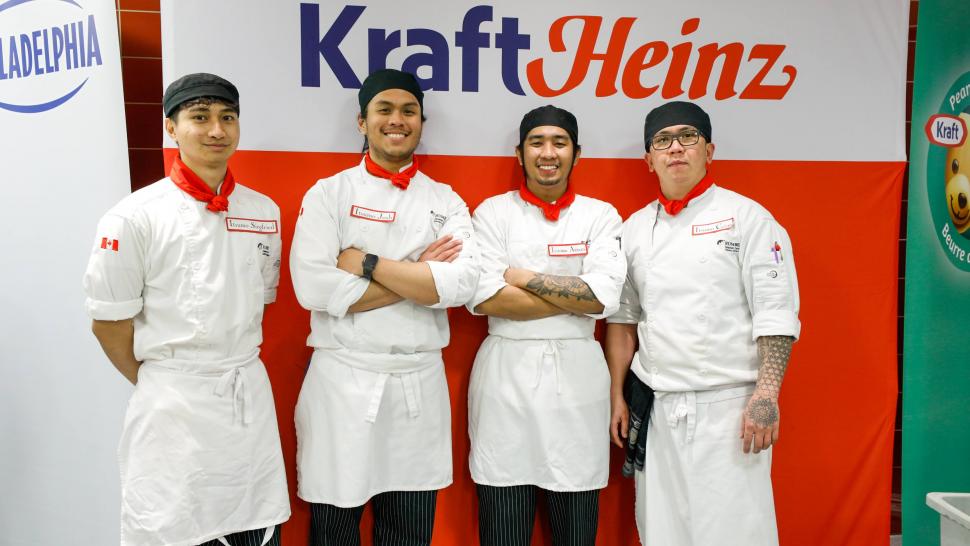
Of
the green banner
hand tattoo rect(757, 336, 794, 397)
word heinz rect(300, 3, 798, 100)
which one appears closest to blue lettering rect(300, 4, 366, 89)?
word heinz rect(300, 3, 798, 100)

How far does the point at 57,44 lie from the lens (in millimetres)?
2662

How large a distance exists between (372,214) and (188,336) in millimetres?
753

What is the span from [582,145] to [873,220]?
1.34m

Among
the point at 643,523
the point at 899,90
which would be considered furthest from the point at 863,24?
the point at 643,523

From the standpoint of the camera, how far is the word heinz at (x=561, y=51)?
2779mm

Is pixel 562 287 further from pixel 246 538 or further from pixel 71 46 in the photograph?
pixel 71 46

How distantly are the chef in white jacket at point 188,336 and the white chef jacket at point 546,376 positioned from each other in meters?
0.81

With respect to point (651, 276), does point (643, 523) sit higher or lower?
lower

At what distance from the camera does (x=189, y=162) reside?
7.25 feet

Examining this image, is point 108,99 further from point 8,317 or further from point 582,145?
point 582,145

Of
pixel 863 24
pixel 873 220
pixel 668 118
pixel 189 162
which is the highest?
pixel 863 24

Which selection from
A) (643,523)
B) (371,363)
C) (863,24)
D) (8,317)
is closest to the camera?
(371,363)

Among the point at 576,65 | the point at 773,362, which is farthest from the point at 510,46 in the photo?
the point at 773,362

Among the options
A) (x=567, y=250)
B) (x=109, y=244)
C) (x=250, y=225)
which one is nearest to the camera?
(x=109, y=244)
